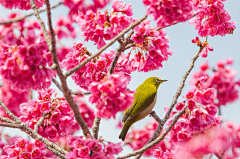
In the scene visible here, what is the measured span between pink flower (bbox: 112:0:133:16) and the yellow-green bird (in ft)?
8.06

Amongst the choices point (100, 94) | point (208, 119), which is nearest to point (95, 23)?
point (100, 94)

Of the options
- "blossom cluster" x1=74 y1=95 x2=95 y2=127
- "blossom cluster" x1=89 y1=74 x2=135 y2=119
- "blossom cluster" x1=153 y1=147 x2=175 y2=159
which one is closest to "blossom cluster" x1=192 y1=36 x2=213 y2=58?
"blossom cluster" x1=153 y1=147 x2=175 y2=159

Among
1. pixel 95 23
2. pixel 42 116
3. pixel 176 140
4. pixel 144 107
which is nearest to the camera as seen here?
pixel 95 23

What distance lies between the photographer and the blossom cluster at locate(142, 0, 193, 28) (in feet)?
8.04

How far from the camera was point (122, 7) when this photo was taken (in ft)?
9.90

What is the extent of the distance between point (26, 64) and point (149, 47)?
4.51 feet

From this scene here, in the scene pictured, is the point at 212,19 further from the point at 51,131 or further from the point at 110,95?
the point at 51,131

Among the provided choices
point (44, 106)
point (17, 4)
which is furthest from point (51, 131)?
point (17, 4)

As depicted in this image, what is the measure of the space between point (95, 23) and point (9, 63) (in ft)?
3.73

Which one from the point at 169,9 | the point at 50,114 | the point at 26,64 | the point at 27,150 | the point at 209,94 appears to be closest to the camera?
the point at 26,64

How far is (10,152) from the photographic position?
10.9 feet

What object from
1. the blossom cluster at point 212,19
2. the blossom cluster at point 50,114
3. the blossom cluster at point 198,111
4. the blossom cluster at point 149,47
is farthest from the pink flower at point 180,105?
the blossom cluster at point 50,114

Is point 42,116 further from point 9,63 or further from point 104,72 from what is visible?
point 9,63

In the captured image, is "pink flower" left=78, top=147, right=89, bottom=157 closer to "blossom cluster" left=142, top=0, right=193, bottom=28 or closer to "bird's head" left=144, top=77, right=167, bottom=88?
"blossom cluster" left=142, top=0, right=193, bottom=28
